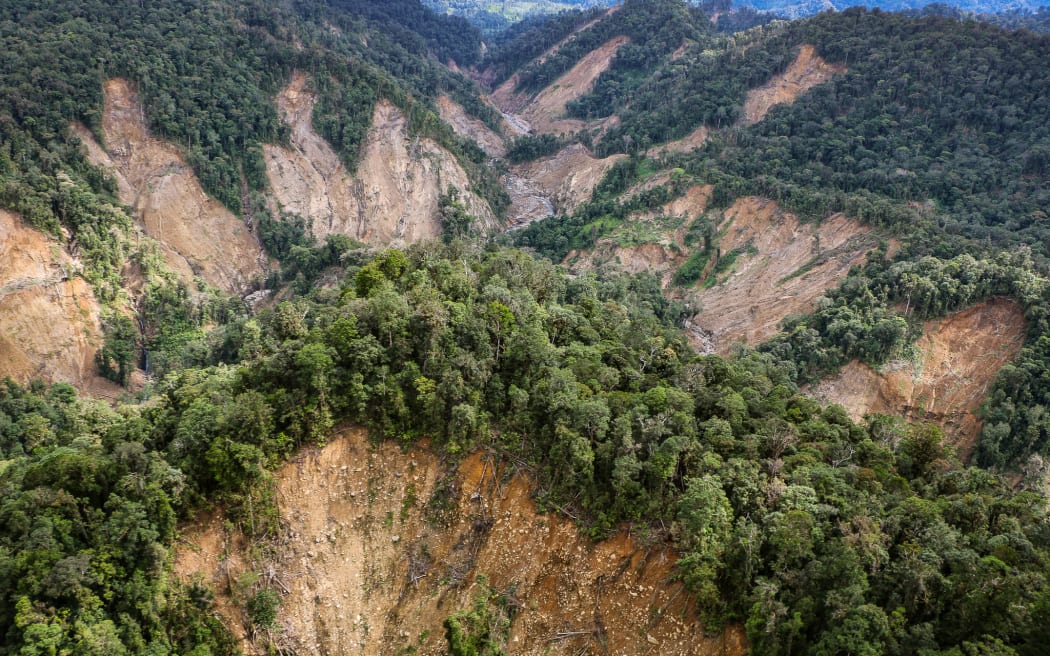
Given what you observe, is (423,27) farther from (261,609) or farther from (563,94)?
(261,609)

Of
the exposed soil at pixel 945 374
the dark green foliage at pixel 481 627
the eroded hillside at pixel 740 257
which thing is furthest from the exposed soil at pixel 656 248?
the dark green foliage at pixel 481 627

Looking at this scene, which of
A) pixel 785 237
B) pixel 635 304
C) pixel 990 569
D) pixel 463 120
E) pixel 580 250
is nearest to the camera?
pixel 990 569

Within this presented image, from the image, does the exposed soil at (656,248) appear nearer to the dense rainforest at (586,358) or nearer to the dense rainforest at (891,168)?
the dense rainforest at (891,168)

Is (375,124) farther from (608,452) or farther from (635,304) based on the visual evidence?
(608,452)

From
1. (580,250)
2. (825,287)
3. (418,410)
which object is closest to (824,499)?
(418,410)

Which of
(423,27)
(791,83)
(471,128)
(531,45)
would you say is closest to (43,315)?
(471,128)

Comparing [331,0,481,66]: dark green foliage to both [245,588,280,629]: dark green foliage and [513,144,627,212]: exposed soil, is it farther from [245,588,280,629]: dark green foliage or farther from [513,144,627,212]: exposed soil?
[245,588,280,629]: dark green foliage
